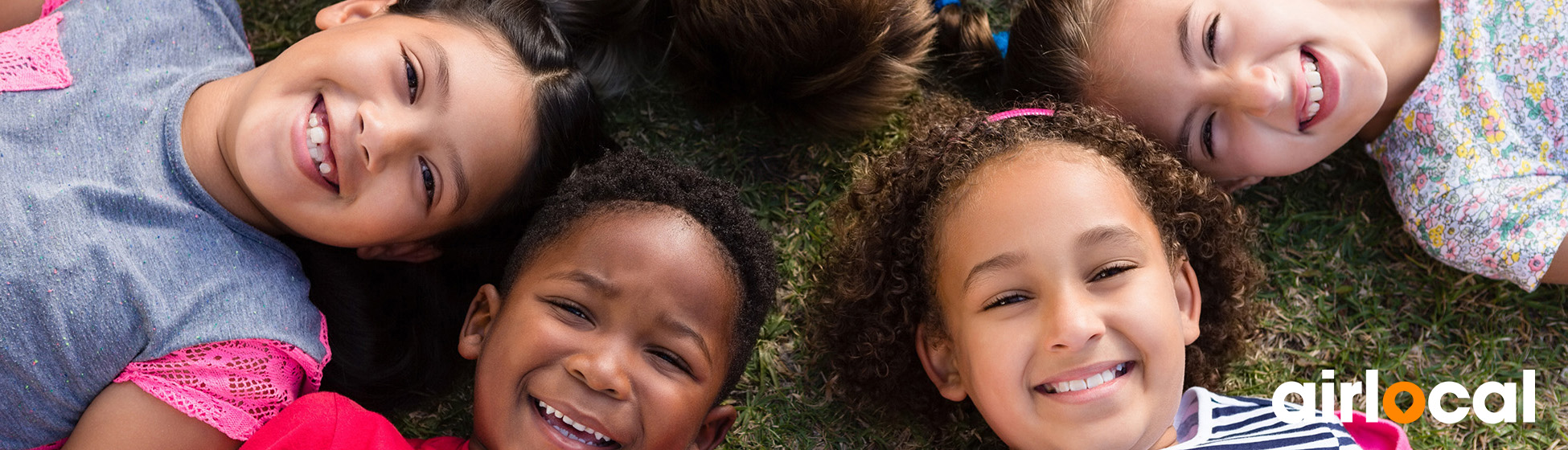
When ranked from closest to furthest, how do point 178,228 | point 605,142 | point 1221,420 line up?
1. point 178,228
2. point 1221,420
3. point 605,142

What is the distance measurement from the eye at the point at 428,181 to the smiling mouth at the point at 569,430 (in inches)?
18.6

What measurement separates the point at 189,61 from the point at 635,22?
102 cm

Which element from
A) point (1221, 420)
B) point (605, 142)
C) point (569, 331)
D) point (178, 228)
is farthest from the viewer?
point (605, 142)

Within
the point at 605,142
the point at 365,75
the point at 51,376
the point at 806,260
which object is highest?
the point at 365,75

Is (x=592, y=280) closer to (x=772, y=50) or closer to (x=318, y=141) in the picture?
(x=318, y=141)

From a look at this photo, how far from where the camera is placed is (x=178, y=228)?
7.45ft

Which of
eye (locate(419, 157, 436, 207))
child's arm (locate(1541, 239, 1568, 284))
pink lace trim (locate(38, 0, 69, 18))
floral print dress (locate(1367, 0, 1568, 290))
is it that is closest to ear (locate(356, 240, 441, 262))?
eye (locate(419, 157, 436, 207))

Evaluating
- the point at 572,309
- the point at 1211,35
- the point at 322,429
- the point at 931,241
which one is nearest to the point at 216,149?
the point at 322,429

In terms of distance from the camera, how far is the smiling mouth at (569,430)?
7.15ft

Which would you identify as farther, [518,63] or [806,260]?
[806,260]

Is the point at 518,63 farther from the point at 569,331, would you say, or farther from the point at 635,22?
the point at 569,331

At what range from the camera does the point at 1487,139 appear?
2752 millimetres

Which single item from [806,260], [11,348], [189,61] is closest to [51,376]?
[11,348]

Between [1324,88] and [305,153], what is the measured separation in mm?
2246
